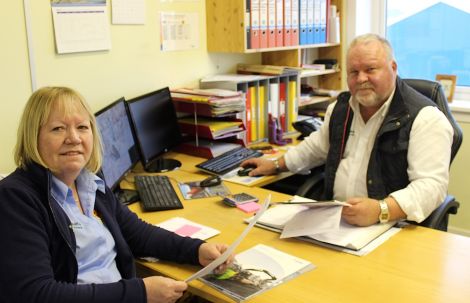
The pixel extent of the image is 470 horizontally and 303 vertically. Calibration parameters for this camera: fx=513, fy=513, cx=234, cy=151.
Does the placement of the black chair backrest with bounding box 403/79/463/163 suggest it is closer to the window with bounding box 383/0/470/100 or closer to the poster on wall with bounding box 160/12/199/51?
the poster on wall with bounding box 160/12/199/51

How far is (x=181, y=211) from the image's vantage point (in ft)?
6.54

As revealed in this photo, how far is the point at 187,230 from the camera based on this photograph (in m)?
1.81

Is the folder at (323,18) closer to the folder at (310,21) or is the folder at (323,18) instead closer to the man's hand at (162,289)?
the folder at (310,21)

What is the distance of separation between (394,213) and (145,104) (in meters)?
1.29

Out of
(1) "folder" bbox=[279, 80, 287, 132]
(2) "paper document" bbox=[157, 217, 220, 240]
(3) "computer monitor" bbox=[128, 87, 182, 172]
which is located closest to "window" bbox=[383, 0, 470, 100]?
(1) "folder" bbox=[279, 80, 287, 132]

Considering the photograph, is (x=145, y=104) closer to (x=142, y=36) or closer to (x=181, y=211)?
(x=142, y=36)

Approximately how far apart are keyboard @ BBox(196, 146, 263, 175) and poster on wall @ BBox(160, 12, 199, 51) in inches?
25.6

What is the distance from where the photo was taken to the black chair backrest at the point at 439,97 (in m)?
2.09

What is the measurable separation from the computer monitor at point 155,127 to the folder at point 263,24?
0.66 m

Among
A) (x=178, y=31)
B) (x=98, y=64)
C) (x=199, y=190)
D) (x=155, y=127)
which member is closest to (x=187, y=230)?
(x=199, y=190)

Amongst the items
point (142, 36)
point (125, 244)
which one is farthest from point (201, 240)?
point (142, 36)

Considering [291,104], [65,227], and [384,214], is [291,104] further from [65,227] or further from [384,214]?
[65,227]

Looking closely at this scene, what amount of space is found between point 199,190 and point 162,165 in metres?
0.40

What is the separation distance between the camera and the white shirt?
1.85m
